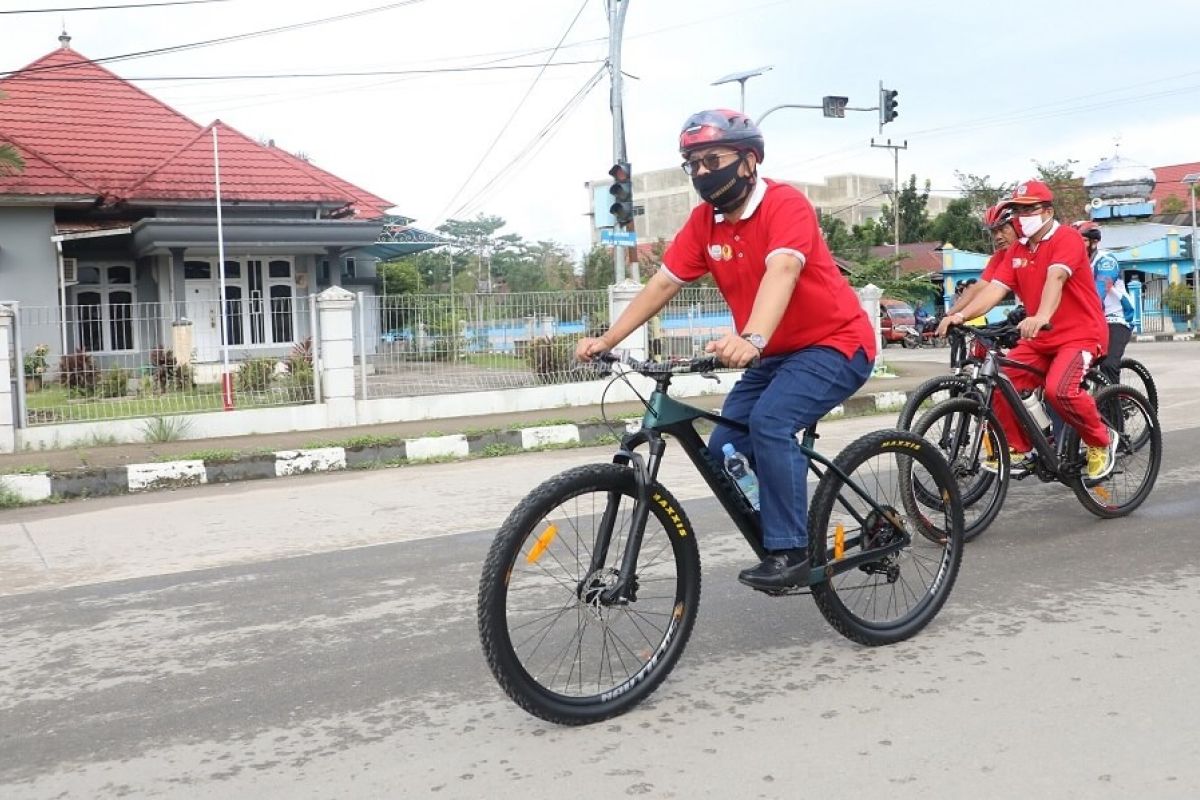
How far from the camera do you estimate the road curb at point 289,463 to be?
30.7 feet

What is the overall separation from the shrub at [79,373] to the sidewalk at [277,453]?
679mm

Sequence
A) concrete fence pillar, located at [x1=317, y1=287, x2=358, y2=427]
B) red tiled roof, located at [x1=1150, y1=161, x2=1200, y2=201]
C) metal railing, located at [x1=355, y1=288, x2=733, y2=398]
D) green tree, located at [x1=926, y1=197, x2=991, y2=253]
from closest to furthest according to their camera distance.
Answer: concrete fence pillar, located at [x1=317, y1=287, x2=358, y2=427] < metal railing, located at [x1=355, y1=288, x2=733, y2=398] < green tree, located at [x1=926, y1=197, x2=991, y2=253] < red tiled roof, located at [x1=1150, y1=161, x2=1200, y2=201]

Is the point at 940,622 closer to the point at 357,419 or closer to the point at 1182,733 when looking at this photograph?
the point at 1182,733

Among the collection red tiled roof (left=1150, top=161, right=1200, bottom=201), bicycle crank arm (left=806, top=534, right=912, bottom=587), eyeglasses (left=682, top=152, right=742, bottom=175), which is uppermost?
red tiled roof (left=1150, top=161, right=1200, bottom=201)

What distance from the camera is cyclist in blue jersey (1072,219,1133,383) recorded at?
786 centimetres

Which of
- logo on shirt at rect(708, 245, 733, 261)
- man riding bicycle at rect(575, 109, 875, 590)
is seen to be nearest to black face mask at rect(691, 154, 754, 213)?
man riding bicycle at rect(575, 109, 875, 590)

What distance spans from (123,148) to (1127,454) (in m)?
22.3

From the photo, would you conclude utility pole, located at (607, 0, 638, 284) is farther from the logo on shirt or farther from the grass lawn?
the logo on shirt

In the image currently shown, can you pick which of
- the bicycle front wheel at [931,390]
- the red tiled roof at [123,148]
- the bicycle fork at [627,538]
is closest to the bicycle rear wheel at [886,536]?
the bicycle fork at [627,538]

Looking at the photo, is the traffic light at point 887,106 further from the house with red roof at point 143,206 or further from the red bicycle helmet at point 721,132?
the red bicycle helmet at point 721,132

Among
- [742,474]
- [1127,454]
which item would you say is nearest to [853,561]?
[742,474]

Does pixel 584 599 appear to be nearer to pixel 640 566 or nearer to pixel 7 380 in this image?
pixel 640 566

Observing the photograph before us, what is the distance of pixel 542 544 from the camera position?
3242mm

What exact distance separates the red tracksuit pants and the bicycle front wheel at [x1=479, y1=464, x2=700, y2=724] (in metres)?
2.81
